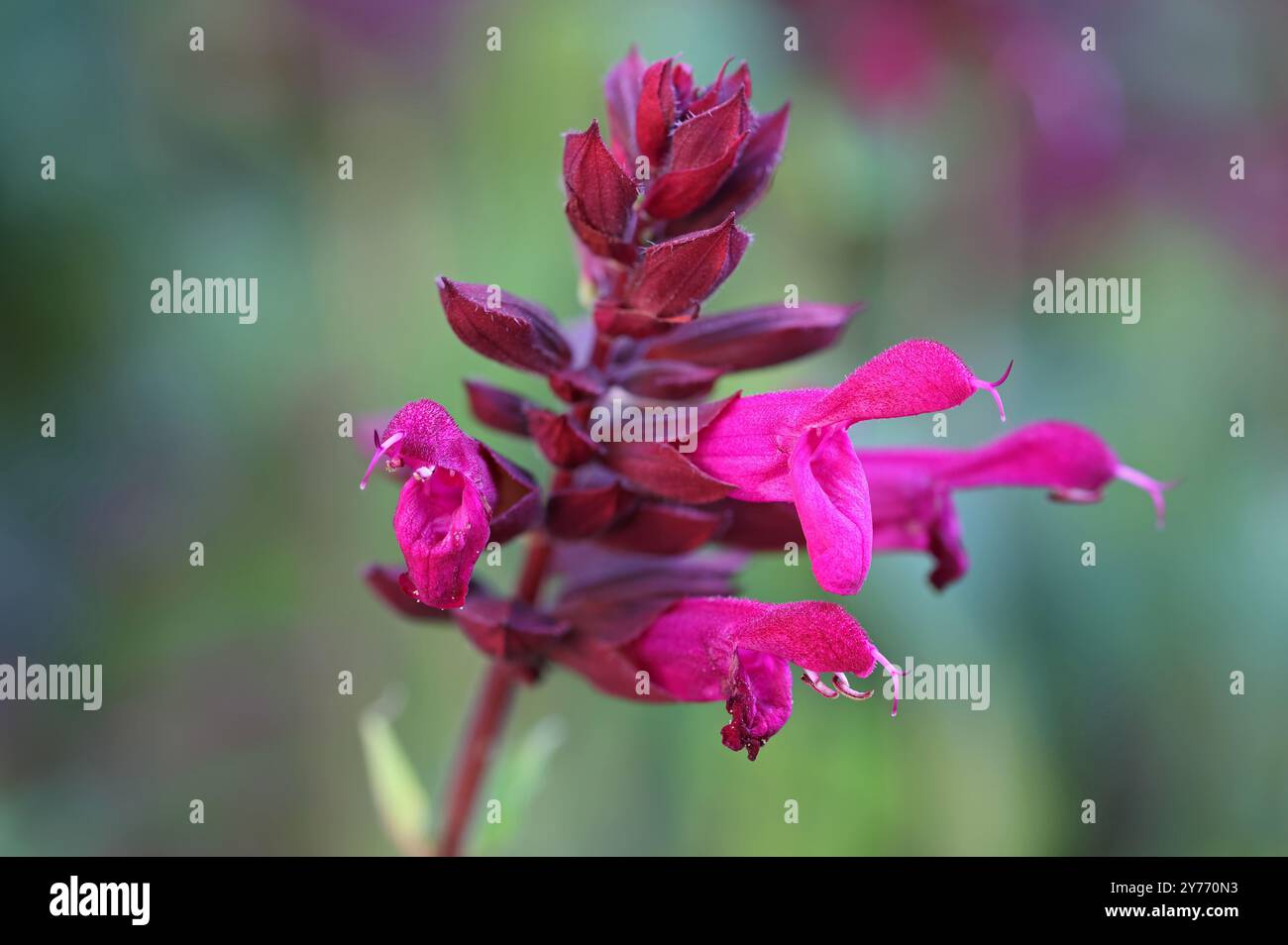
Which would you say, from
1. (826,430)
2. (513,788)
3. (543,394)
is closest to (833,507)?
(826,430)

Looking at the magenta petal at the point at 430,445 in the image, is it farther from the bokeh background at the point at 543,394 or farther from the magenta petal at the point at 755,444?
Result: the bokeh background at the point at 543,394

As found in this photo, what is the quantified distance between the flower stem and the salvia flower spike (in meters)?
0.11

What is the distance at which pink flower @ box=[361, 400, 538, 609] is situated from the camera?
1.37 metres

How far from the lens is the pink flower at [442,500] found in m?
1.37

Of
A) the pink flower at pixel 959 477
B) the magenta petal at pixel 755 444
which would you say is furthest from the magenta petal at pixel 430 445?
the pink flower at pixel 959 477

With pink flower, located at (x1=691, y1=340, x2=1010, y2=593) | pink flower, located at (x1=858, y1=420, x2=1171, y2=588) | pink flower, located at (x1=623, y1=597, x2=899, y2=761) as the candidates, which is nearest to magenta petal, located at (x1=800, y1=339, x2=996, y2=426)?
pink flower, located at (x1=691, y1=340, x2=1010, y2=593)

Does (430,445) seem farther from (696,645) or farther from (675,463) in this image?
(696,645)

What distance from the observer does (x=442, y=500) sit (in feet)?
4.98

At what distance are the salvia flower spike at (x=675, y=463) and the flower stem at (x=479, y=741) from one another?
0.11m

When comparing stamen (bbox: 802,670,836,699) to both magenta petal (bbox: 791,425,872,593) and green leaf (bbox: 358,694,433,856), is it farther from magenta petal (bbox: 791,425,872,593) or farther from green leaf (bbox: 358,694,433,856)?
green leaf (bbox: 358,694,433,856)

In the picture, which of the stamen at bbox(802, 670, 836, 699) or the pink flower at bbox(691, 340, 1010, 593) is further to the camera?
the stamen at bbox(802, 670, 836, 699)

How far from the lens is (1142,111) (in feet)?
12.0

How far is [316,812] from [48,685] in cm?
85
